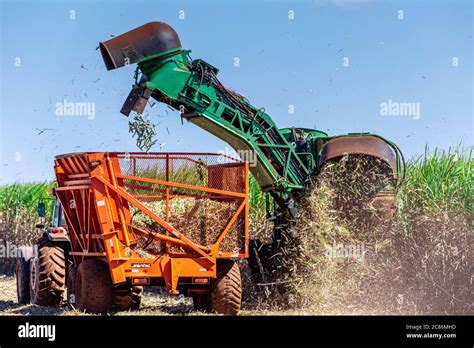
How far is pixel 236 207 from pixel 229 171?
0.68 meters

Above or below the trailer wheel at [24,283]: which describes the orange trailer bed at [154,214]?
above

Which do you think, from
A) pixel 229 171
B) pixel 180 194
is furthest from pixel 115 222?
pixel 229 171

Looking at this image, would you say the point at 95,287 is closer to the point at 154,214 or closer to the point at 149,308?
the point at 154,214

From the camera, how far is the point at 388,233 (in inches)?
522

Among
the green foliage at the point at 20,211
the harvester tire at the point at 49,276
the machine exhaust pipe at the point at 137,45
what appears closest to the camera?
the machine exhaust pipe at the point at 137,45

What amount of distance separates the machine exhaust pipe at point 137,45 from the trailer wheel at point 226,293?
3.43m

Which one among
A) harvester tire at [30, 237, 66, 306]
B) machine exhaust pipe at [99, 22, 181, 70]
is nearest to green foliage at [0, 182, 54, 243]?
harvester tire at [30, 237, 66, 306]

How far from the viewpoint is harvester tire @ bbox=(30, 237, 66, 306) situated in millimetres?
13344

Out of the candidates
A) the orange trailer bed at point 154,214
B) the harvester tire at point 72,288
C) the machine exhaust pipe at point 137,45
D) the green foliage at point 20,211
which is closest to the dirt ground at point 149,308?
the harvester tire at point 72,288

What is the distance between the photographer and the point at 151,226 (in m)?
12.1

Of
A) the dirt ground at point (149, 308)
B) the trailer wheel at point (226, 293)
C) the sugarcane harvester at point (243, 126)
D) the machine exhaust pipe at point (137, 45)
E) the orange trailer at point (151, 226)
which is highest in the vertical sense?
the machine exhaust pipe at point (137, 45)

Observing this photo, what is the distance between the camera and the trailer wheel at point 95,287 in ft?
38.9

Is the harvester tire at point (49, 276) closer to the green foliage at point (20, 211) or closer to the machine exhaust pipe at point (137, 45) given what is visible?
the machine exhaust pipe at point (137, 45)
